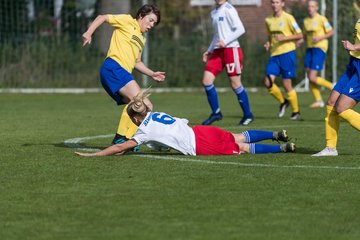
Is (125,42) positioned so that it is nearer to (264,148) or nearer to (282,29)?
(264,148)

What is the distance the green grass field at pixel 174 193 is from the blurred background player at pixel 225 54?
296 cm

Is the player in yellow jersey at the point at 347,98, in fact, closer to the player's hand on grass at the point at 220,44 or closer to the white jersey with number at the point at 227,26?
the player's hand on grass at the point at 220,44

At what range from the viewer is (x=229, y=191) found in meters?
8.58

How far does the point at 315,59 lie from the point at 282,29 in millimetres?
2623

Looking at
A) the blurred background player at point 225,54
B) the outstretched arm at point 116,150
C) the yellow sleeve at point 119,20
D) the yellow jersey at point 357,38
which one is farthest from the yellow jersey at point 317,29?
the outstretched arm at point 116,150

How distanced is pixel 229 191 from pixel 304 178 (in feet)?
3.48

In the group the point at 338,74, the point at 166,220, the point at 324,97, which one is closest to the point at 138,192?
the point at 166,220

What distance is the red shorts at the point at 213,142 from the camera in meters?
11.0

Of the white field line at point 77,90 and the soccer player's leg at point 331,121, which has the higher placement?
the soccer player's leg at point 331,121

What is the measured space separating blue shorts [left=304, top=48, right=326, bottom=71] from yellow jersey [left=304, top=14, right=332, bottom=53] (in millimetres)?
131

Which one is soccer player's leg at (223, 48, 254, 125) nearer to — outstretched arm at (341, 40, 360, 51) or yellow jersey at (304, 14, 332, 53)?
yellow jersey at (304, 14, 332, 53)

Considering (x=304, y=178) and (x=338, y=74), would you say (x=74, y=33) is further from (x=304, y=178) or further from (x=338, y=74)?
(x=304, y=178)

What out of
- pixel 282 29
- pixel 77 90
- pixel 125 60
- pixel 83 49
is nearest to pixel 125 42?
pixel 125 60

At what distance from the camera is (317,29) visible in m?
21.2
